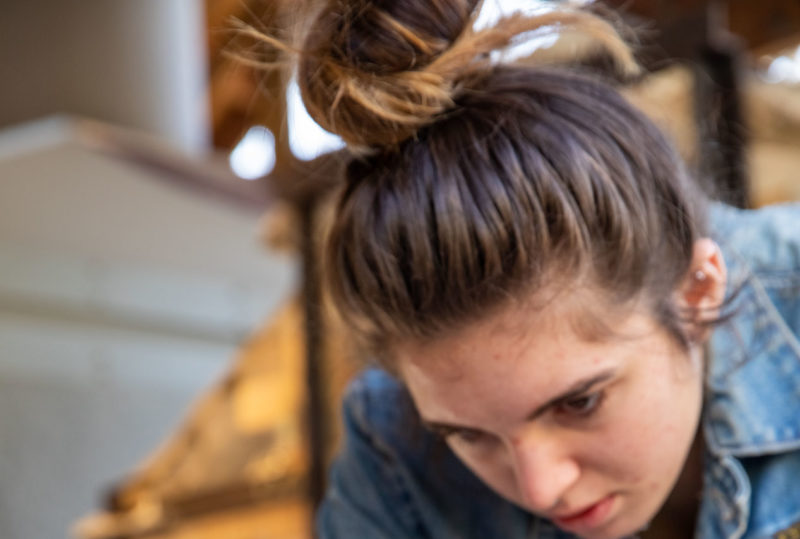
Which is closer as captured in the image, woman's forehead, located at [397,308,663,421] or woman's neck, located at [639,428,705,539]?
woman's forehead, located at [397,308,663,421]

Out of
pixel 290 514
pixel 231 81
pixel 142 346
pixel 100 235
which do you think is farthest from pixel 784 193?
pixel 142 346

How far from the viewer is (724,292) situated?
0.79 m

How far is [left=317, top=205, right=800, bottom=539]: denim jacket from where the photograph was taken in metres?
0.80

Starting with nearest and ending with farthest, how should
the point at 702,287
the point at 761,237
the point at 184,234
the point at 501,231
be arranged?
the point at 501,231
the point at 702,287
the point at 761,237
the point at 184,234

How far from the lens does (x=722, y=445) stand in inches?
31.9

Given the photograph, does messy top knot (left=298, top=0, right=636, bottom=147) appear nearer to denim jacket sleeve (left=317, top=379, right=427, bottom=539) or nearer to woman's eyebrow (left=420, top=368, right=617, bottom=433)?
woman's eyebrow (left=420, top=368, right=617, bottom=433)

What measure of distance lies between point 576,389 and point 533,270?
0.09 m

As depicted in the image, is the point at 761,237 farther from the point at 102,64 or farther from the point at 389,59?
the point at 102,64

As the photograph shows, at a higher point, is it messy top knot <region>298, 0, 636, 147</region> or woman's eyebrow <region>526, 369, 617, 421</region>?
messy top knot <region>298, 0, 636, 147</region>

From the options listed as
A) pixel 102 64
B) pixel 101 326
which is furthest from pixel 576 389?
pixel 101 326

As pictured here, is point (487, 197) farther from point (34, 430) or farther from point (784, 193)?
point (34, 430)

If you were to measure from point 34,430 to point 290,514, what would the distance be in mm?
1569

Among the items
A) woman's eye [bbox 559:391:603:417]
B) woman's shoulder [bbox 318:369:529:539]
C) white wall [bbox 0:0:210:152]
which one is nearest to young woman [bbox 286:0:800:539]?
woman's eye [bbox 559:391:603:417]

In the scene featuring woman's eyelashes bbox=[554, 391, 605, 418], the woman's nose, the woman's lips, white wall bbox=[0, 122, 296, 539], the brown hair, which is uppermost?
the brown hair
